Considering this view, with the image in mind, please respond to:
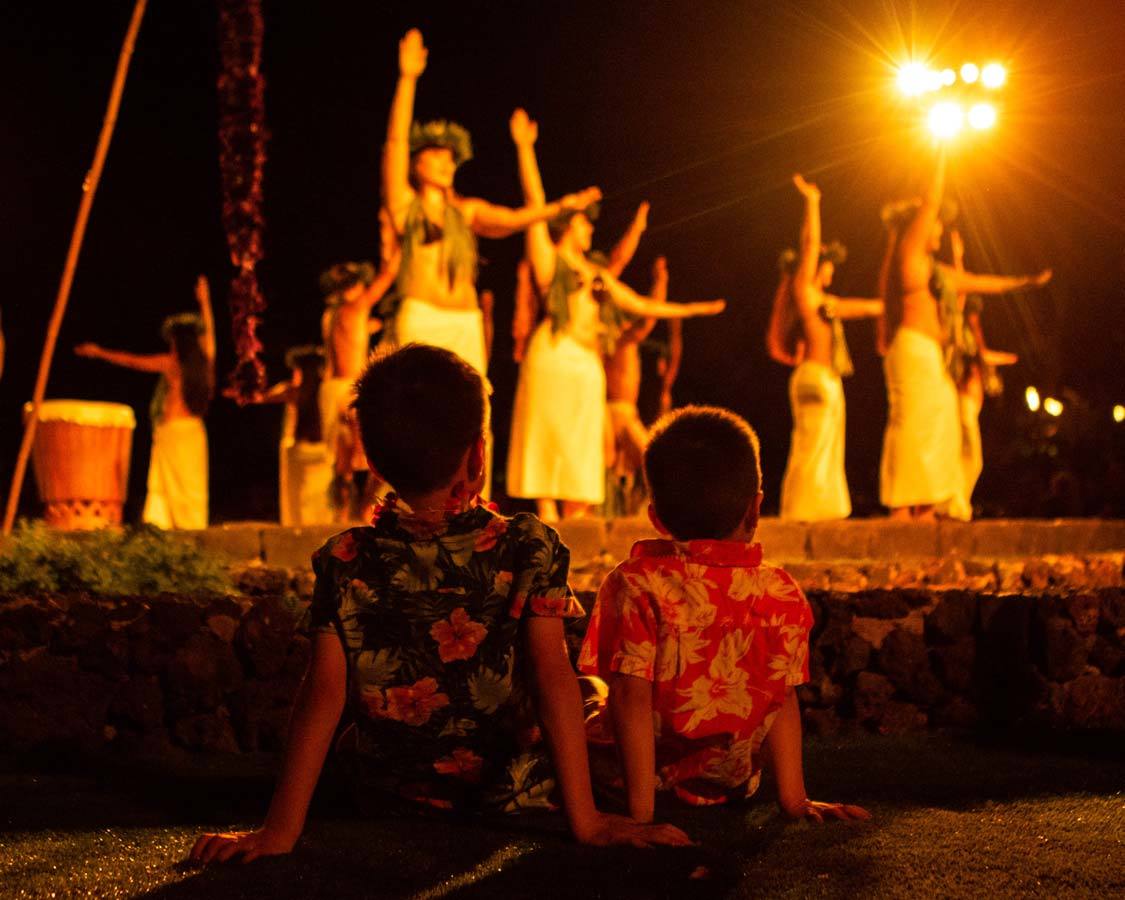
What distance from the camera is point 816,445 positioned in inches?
357

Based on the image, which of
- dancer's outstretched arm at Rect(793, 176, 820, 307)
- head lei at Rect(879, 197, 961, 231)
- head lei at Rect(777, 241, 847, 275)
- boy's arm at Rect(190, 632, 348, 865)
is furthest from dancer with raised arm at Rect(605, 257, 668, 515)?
boy's arm at Rect(190, 632, 348, 865)

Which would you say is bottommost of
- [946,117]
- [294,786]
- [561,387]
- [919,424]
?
[294,786]

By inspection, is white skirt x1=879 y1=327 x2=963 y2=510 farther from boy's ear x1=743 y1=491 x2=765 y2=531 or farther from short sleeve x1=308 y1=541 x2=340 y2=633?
short sleeve x1=308 y1=541 x2=340 y2=633

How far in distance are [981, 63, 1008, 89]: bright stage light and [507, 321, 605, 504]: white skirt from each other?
3831 millimetres

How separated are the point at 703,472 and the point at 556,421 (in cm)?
558

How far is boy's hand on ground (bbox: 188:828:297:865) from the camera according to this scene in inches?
82.4

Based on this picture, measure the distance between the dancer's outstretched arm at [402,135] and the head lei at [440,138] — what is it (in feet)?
0.17

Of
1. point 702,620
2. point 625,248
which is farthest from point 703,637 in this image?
point 625,248

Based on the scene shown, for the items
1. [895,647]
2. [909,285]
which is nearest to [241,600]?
[895,647]

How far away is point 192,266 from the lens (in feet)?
39.3

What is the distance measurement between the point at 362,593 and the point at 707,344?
1133cm

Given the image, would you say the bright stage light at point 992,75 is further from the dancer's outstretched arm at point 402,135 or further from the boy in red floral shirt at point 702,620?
the boy in red floral shirt at point 702,620

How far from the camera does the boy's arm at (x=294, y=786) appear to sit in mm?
2094

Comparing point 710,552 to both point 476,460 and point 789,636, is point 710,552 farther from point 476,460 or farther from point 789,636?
point 476,460
